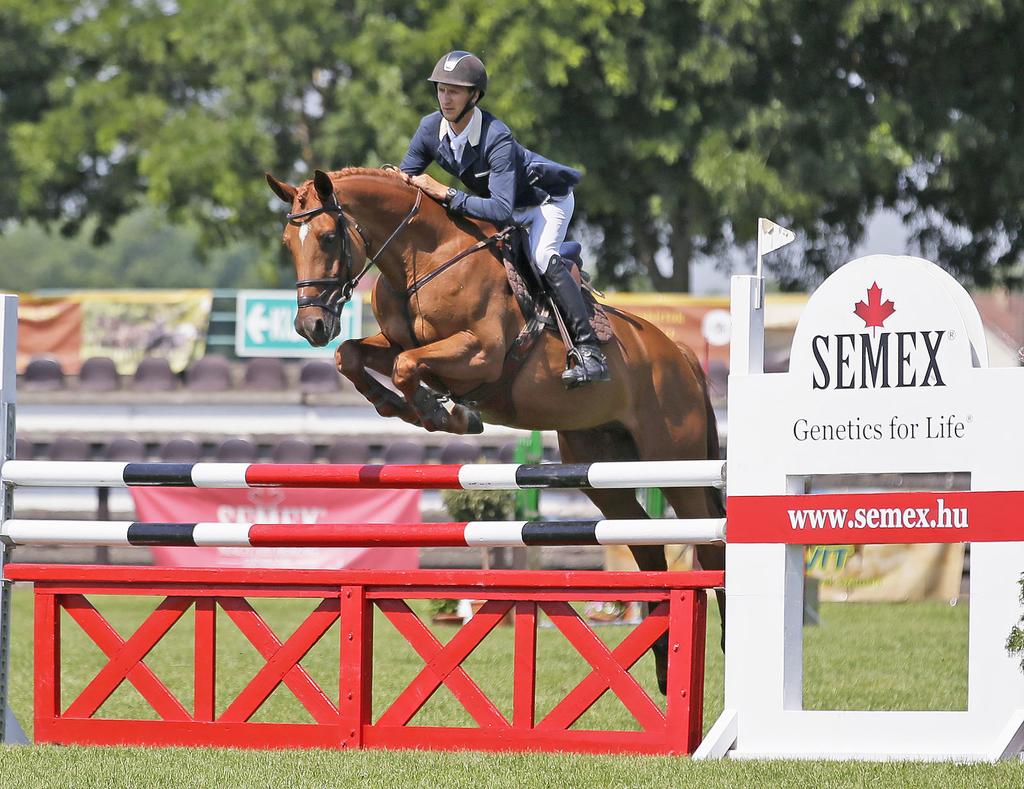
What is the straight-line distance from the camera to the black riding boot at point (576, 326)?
6215 millimetres

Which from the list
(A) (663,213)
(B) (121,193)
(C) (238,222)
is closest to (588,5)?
(A) (663,213)

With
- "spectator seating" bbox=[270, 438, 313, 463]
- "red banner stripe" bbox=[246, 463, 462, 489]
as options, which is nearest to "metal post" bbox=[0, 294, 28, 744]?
"red banner stripe" bbox=[246, 463, 462, 489]

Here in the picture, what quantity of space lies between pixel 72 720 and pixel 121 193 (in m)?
16.4

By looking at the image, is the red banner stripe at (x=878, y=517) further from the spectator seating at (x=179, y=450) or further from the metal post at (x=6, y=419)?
the spectator seating at (x=179, y=450)

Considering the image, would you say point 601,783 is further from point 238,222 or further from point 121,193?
point 121,193

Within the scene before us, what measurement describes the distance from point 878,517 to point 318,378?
11.9m

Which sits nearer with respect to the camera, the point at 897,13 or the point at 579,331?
the point at 579,331

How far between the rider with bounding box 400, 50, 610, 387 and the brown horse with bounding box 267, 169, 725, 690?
135mm

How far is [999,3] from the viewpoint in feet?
54.6

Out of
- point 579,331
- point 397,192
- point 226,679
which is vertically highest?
point 397,192

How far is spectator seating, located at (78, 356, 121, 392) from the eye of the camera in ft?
52.9

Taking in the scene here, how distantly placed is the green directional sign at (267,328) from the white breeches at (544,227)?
9.91 metres

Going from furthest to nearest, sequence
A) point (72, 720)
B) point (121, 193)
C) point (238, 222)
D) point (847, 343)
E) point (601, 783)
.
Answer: point (121, 193), point (238, 222), point (72, 720), point (847, 343), point (601, 783)

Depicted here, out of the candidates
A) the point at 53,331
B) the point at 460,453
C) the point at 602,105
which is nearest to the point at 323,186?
the point at 460,453
